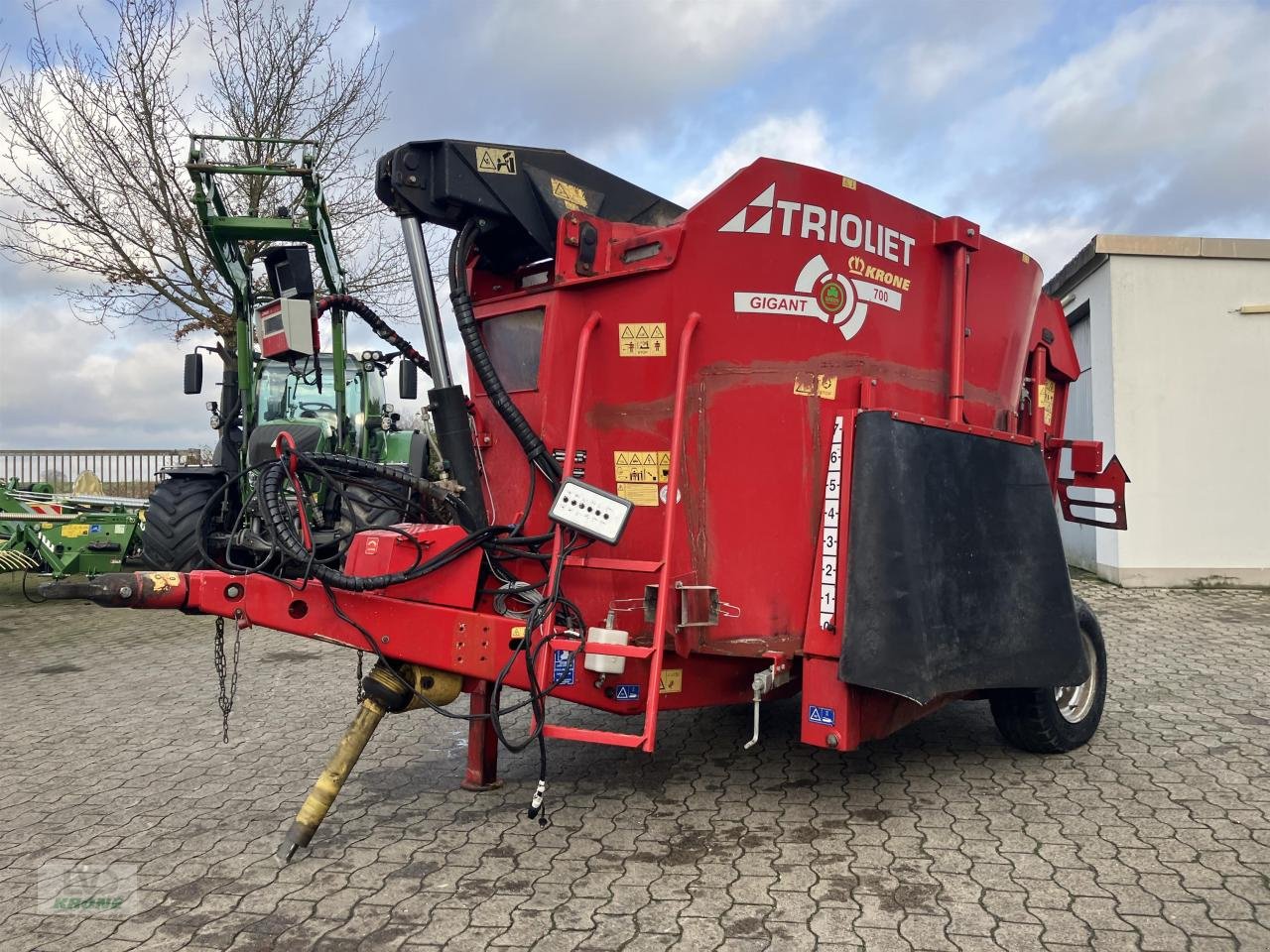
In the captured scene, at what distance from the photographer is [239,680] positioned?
262 inches

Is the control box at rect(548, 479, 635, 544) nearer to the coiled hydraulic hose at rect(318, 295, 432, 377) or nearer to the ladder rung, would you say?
the ladder rung

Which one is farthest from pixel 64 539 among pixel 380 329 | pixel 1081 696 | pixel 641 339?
pixel 1081 696

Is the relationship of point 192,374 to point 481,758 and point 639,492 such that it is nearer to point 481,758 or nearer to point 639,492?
point 481,758

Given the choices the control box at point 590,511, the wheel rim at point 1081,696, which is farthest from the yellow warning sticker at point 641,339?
the wheel rim at point 1081,696

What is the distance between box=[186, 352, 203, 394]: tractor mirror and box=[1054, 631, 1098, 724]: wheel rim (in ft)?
24.4

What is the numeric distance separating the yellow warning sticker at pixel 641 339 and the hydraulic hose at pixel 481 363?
49 centimetres

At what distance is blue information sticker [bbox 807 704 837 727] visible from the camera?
11.4 ft

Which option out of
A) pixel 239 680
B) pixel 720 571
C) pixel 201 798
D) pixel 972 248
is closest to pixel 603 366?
pixel 720 571

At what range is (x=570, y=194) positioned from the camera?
13.5 feet

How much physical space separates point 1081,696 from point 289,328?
504cm

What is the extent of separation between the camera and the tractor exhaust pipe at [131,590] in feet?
11.0

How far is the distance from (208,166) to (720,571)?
5.52 meters

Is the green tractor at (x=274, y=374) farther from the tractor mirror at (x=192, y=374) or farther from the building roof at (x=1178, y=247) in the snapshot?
the building roof at (x=1178, y=247)

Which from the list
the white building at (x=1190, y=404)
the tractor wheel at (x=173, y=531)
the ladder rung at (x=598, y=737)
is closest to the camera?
the ladder rung at (x=598, y=737)
